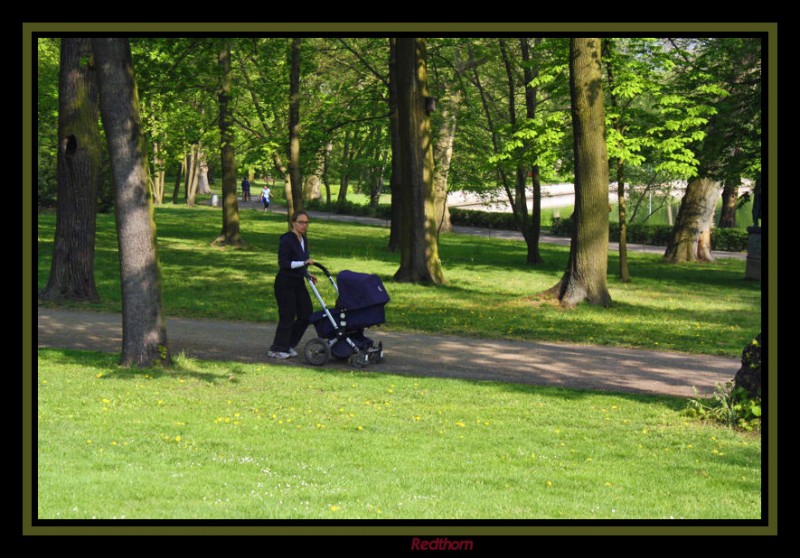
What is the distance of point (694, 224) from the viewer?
35.7m

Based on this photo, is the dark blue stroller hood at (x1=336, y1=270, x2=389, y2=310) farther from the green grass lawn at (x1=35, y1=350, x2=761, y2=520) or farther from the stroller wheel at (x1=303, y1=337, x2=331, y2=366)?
the green grass lawn at (x1=35, y1=350, x2=761, y2=520)

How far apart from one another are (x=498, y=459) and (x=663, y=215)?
3002 inches

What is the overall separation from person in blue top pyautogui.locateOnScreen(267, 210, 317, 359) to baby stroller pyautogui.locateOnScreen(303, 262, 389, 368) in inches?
9.7

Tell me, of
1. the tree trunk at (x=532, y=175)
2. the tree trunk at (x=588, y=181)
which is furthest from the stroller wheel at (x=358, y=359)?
the tree trunk at (x=532, y=175)

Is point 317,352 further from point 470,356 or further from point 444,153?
point 444,153

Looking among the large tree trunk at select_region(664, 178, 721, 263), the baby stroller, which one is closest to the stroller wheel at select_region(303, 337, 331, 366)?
the baby stroller

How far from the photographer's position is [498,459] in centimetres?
859

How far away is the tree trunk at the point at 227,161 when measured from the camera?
31500 mm

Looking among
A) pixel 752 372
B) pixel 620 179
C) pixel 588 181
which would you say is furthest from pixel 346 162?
pixel 752 372

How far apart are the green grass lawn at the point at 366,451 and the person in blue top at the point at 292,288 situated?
129cm

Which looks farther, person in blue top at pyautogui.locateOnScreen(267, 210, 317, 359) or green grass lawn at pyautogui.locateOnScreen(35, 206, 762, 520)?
person in blue top at pyautogui.locateOnScreen(267, 210, 317, 359)

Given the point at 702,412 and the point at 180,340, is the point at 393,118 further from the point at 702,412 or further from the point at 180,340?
the point at 702,412

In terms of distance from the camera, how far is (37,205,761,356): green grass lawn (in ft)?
58.0

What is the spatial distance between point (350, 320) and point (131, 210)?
3.06 m
